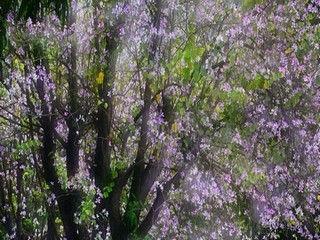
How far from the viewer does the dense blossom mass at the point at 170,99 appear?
9.27 m

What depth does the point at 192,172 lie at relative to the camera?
32.8ft

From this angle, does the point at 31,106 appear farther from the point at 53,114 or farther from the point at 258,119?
the point at 258,119

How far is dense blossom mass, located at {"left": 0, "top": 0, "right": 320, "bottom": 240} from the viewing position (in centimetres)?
927

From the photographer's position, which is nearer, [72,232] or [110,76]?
[110,76]

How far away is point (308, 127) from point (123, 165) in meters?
3.21

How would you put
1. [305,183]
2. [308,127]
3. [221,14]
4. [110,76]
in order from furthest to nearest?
1. [305,183]
2. [308,127]
3. [110,76]
4. [221,14]

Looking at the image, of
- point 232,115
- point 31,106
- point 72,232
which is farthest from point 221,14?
point 72,232

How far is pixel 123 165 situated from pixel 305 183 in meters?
3.58

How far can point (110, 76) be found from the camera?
A: 392 inches

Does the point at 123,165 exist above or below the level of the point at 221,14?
below

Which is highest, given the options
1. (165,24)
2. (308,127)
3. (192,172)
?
(165,24)

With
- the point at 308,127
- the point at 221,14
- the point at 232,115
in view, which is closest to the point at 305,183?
the point at 308,127

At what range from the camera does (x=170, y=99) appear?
974 centimetres

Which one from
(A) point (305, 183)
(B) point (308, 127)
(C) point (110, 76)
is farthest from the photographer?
(A) point (305, 183)
